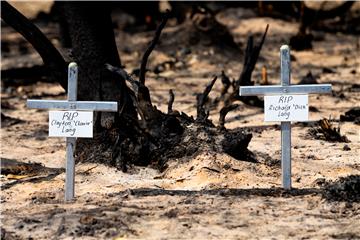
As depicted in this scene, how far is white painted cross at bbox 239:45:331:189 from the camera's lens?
5.41 meters

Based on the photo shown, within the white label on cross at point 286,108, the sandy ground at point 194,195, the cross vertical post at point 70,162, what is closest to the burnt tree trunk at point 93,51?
the sandy ground at point 194,195

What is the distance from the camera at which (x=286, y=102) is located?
545 cm

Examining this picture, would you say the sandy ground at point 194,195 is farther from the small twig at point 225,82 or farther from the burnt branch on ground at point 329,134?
the small twig at point 225,82

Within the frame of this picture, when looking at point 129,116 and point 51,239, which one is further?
point 129,116

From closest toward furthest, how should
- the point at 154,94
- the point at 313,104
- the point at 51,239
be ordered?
the point at 51,239 → the point at 313,104 → the point at 154,94

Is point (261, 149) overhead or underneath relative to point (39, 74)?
underneath

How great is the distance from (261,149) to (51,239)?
3.19 meters

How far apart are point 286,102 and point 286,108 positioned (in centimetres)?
5

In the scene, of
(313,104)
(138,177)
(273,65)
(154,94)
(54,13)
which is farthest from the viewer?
(54,13)

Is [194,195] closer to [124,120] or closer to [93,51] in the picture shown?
[124,120]

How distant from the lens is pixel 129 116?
22.4 feet

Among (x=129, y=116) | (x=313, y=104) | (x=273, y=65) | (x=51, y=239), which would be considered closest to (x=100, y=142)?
(x=129, y=116)

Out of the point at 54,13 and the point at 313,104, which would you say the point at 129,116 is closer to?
the point at 313,104

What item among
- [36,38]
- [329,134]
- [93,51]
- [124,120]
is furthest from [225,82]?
[36,38]
